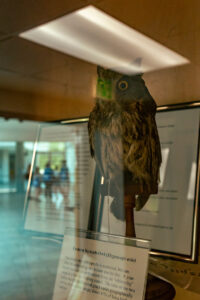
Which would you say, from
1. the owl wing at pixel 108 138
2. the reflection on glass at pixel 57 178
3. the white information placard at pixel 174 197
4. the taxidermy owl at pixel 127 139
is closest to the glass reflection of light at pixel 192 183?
the white information placard at pixel 174 197

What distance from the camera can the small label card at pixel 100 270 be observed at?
2.43ft

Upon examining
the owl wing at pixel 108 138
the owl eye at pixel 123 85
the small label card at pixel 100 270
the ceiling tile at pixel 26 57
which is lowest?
the small label card at pixel 100 270

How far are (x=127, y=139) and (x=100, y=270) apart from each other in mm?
343

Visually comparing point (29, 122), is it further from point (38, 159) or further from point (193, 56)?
point (193, 56)

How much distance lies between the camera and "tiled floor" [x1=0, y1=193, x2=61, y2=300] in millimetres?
1184

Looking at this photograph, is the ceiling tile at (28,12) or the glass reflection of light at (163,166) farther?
the ceiling tile at (28,12)

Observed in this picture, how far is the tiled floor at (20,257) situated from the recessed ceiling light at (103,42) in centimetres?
→ 65

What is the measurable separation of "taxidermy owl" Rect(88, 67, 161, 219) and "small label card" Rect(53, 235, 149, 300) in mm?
177

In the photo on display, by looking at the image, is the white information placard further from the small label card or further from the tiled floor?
the tiled floor

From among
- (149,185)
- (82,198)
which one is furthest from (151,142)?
(82,198)

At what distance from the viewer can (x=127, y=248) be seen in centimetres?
76

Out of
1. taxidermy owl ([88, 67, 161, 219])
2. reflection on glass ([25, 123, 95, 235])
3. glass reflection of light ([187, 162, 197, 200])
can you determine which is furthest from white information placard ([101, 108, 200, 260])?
reflection on glass ([25, 123, 95, 235])

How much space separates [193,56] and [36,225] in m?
0.91

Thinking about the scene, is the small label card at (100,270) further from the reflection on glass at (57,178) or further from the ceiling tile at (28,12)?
the ceiling tile at (28,12)
